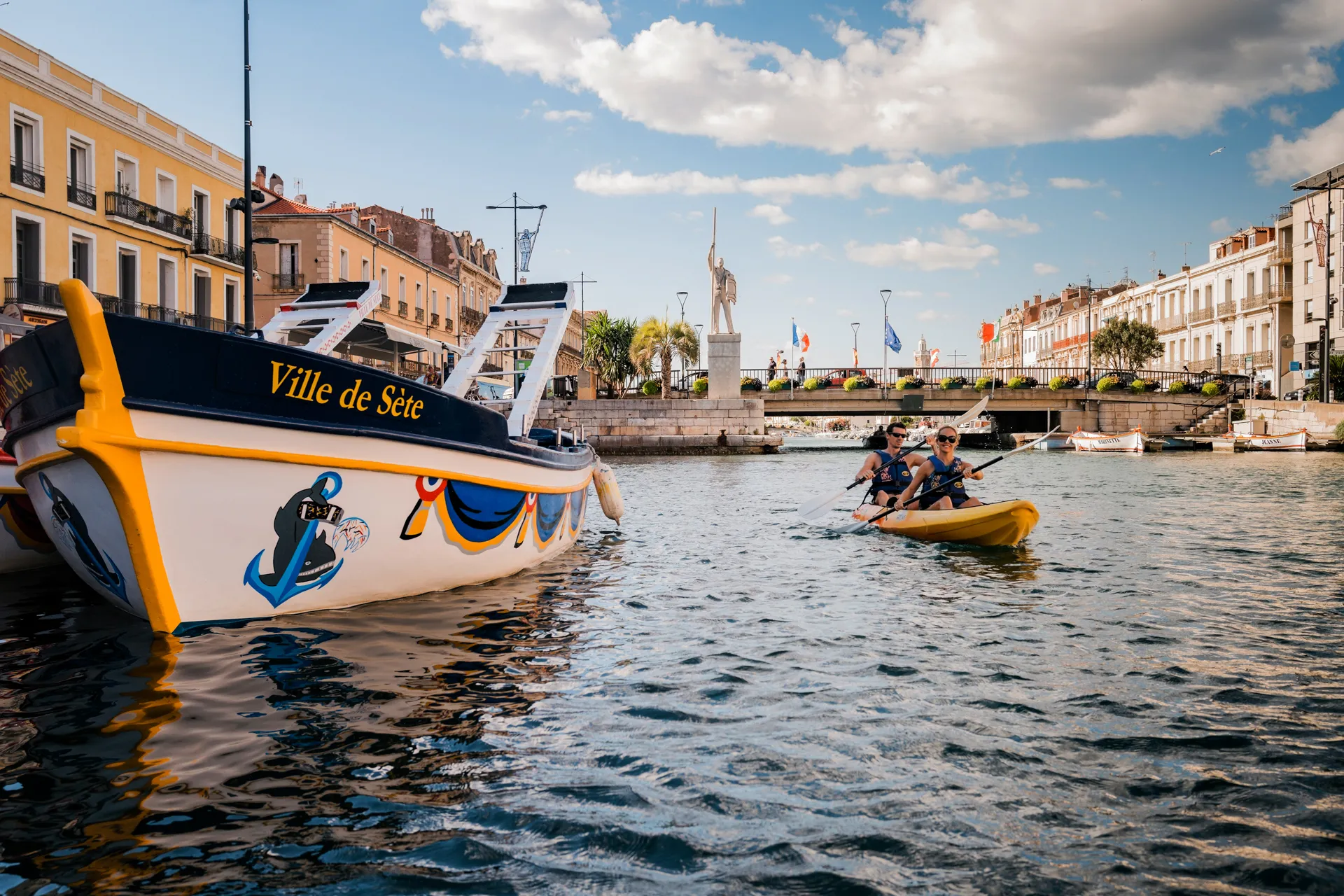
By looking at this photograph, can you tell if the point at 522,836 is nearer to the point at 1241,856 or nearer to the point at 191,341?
the point at 1241,856

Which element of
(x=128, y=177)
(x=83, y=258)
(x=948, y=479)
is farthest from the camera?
(x=128, y=177)

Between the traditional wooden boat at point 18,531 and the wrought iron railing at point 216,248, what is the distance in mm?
24836

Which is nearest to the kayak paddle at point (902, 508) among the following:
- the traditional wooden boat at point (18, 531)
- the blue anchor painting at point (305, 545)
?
the blue anchor painting at point (305, 545)

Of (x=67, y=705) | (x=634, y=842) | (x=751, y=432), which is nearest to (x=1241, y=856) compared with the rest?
(x=634, y=842)

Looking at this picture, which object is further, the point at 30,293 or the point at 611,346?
the point at 611,346

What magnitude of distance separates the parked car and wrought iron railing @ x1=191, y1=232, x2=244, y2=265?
28.0 meters

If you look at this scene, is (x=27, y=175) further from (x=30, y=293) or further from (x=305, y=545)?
(x=305, y=545)

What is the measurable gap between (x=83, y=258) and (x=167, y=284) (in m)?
3.89

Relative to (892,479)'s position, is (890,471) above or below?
above

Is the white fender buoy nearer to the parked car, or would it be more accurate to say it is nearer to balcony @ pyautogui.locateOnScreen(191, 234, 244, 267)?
balcony @ pyautogui.locateOnScreen(191, 234, 244, 267)

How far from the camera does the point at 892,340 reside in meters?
60.1

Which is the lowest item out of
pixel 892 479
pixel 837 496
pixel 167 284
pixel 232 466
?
pixel 837 496

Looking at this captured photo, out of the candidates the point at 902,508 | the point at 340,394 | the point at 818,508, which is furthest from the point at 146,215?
the point at 340,394

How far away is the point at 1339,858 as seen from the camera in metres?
3.19
